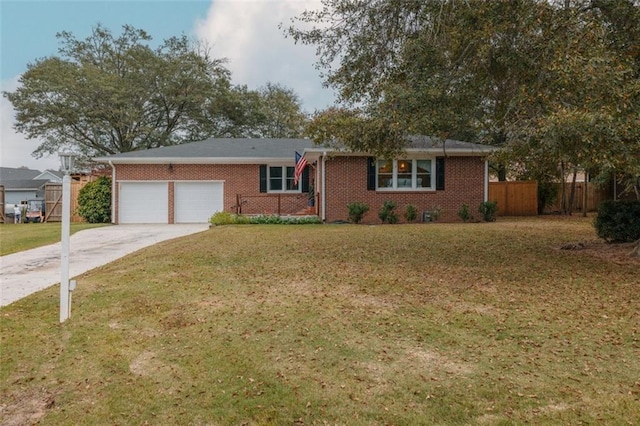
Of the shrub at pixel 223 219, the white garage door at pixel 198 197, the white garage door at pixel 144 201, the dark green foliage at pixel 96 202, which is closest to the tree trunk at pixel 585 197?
the shrub at pixel 223 219

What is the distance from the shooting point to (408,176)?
17500 millimetres

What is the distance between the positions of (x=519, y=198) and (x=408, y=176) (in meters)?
7.50

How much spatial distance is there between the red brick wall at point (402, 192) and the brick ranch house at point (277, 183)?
0.04 meters

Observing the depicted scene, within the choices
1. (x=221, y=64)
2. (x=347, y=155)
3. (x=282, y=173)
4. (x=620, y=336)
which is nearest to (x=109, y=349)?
(x=620, y=336)

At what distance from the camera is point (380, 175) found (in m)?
17.4

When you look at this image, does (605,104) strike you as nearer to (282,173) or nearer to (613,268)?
(613,268)

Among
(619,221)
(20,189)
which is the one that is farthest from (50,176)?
(619,221)

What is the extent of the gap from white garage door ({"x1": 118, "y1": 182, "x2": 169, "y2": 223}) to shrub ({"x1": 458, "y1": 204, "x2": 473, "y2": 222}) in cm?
1233

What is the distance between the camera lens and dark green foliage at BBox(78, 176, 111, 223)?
61.2 feet

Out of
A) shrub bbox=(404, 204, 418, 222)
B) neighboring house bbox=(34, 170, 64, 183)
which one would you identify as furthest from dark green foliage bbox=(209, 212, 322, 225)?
neighboring house bbox=(34, 170, 64, 183)

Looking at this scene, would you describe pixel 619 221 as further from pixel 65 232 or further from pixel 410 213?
pixel 65 232

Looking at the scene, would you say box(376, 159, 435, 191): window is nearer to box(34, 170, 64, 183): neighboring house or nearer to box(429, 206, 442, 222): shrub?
box(429, 206, 442, 222): shrub

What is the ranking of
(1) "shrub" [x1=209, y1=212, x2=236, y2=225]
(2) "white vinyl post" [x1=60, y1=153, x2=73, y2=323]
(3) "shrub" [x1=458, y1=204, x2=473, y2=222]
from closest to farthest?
(2) "white vinyl post" [x1=60, y1=153, x2=73, y2=323]
(1) "shrub" [x1=209, y1=212, x2=236, y2=225]
(3) "shrub" [x1=458, y1=204, x2=473, y2=222]

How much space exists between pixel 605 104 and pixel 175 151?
17.0 m
